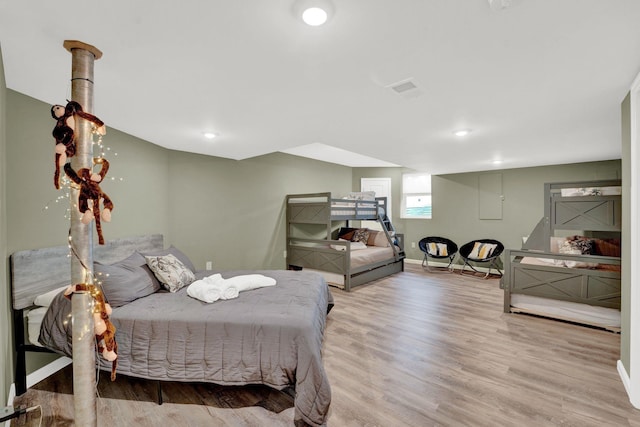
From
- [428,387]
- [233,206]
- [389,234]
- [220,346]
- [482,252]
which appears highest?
[233,206]

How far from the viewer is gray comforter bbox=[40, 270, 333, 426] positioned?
5.79 ft

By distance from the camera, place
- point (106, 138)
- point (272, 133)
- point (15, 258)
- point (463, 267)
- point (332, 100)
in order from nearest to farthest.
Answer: point (15, 258)
point (332, 100)
point (106, 138)
point (272, 133)
point (463, 267)

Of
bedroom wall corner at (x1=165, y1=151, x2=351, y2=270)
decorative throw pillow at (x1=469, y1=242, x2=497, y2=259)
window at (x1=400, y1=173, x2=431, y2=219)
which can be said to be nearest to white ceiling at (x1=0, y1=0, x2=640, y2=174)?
bedroom wall corner at (x1=165, y1=151, x2=351, y2=270)

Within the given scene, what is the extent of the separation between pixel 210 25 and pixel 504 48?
1.59m

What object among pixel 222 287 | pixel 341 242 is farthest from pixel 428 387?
pixel 341 242

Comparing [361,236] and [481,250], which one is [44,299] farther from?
[481,250]

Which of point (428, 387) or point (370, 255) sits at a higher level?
point (370, 255)

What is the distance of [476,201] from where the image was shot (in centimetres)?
624

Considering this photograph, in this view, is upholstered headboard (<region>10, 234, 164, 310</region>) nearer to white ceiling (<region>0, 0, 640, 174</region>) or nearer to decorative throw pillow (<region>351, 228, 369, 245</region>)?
white ceiling (<region>0, 0, 640, 174</region>)

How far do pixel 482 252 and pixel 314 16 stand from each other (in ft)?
18.8

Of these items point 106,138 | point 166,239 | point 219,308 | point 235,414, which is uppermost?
point 106,138

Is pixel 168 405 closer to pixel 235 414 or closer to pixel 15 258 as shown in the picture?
pixel 235 414

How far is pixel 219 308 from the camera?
2104 millimetres

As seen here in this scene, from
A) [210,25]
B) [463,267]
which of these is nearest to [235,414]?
[210,25]
